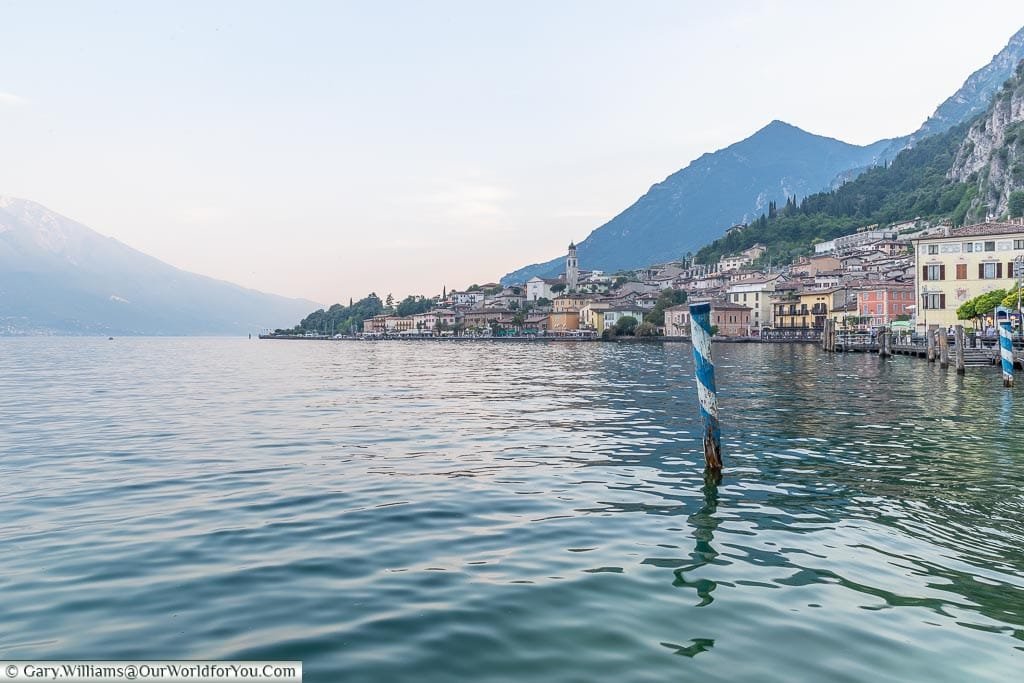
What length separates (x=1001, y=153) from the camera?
160 metres

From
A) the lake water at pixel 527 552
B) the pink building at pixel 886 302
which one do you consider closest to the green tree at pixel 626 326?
the pink building at pixel 886 302

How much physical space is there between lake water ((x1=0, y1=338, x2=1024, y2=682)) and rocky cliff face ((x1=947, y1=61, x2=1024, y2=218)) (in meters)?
163

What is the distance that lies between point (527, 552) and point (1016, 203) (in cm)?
16312

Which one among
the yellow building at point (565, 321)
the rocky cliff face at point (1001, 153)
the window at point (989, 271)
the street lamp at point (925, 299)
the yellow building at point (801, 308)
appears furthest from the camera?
the yellow building at point (565, 321)

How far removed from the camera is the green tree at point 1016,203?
138125mm

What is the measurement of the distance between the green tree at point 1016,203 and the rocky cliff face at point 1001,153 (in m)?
5.56

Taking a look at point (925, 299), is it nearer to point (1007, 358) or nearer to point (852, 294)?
point (1007, 358)

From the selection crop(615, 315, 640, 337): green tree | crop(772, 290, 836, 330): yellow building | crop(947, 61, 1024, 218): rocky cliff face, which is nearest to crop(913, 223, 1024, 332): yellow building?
crop(772, 290, 836, 330): yellow building

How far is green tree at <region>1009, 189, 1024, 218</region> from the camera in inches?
5438

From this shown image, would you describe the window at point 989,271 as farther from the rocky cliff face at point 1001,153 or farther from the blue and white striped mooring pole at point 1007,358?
the rocky cliff face at point 1001,153

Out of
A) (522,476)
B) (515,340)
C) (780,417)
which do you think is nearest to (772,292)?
(515,340)

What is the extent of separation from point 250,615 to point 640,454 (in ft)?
34.8

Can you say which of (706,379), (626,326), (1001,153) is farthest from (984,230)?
(1001,153)

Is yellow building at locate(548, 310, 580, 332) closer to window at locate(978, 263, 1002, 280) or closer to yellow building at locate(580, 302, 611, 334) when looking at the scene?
yellow building at locate(580, 302, 611, 334)
